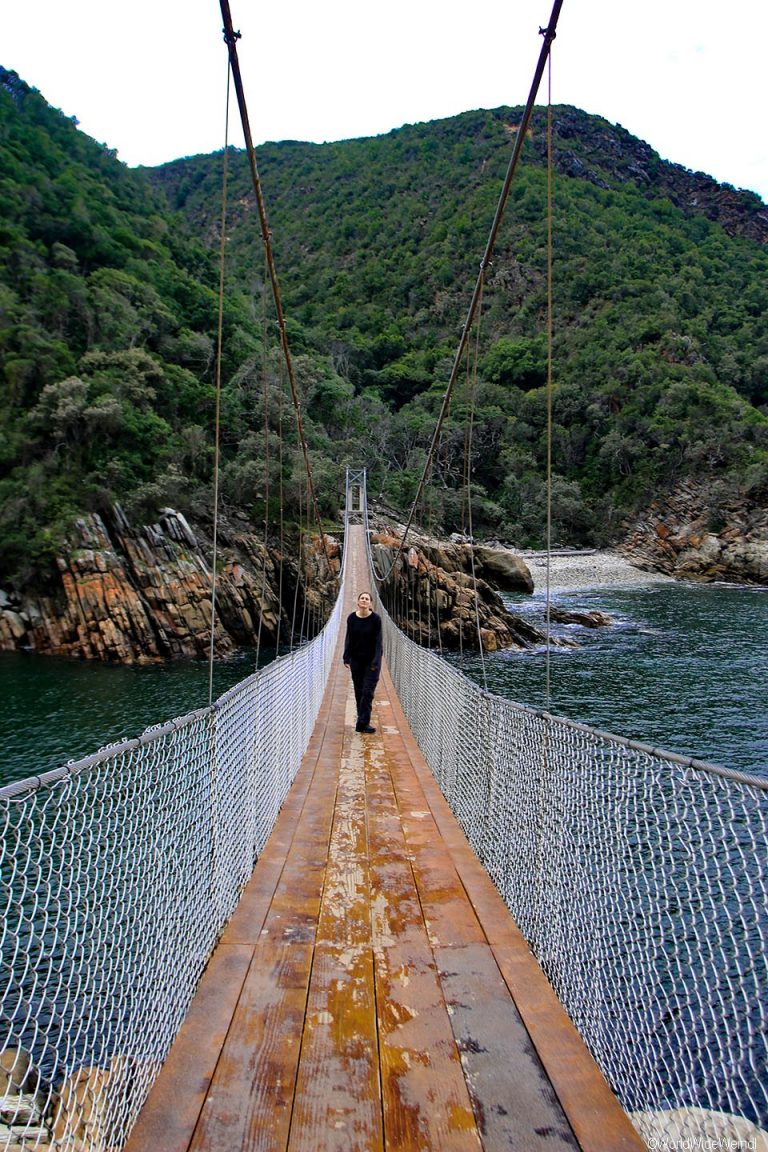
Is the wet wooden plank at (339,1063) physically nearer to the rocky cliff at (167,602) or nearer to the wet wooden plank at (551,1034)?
the wet wooden plank at (551,1034)

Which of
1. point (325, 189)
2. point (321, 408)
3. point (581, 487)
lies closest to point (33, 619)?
point (321, 408)

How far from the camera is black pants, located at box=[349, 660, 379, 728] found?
4.70 metres

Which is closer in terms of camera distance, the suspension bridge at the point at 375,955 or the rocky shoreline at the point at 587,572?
the suspension bridge at the point at 375,955

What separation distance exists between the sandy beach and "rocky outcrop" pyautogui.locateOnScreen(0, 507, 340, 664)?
14.3 meters

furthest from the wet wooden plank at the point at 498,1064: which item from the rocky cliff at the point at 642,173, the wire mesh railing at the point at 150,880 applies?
the rocky cliff at the point at 642,173

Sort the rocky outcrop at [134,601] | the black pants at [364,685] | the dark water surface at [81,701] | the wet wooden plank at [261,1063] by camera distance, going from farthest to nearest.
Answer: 1. the rocky outcrop at [134,601]
2. the dark water surface at [81,701]
3. the black pants at [364,685]
4. the wet wooden plank at [261,1063]

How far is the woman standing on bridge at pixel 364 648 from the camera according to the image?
458 cm

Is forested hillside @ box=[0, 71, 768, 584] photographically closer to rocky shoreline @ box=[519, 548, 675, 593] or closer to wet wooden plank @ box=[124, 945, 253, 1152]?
rocky shoreline @ box=[519, 548, 675, 593]

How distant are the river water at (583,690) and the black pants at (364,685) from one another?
2.60m

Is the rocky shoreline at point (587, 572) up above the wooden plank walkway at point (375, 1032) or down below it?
above

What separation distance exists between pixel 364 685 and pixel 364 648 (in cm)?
28

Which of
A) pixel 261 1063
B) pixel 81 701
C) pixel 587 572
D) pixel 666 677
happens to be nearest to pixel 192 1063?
pixel 261 1063

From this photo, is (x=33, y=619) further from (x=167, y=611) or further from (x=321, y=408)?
(x=321, y=408)

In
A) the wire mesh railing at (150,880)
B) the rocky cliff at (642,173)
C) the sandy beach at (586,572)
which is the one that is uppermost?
the rocky cliff at (642,173)
